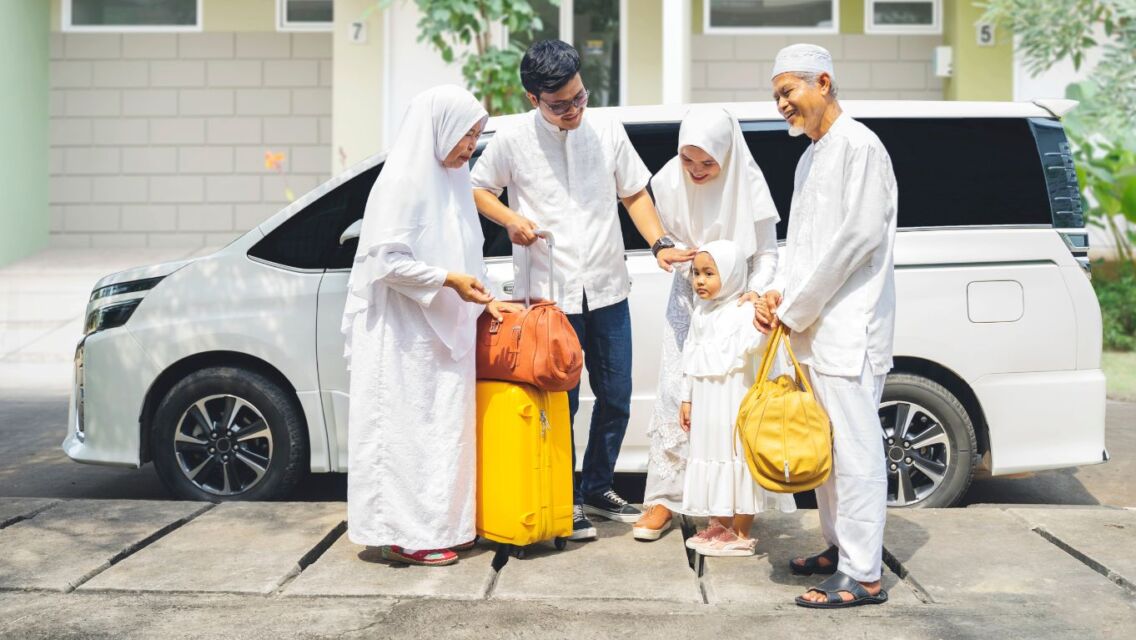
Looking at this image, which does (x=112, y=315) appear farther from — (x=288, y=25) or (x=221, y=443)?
(x=288, y=25)

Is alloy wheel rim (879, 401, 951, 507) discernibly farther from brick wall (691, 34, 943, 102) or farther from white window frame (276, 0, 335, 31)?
white window frame (276, 0, 335, 31)

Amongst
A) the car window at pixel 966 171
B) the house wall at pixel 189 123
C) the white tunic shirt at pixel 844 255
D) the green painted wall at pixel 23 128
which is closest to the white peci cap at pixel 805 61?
the white tunic shirt at pixel 844 255

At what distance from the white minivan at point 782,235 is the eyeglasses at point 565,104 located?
948 millimetres

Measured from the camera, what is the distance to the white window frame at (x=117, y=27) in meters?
14.2

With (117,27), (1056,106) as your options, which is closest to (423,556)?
(1056,106)

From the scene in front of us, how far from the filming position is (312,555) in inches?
195

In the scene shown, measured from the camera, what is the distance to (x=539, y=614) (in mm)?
4285

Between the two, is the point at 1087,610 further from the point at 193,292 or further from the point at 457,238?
the point at 193,292

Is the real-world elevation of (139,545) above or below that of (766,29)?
below

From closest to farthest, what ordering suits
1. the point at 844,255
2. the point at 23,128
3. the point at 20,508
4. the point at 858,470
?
the point at 844,255 → the point at 858,470 → the point at 20,508 → the point at 23,128

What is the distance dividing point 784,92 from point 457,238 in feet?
4.19

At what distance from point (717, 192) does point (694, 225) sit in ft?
0.50

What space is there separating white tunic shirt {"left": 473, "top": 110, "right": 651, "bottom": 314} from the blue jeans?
0.09 m

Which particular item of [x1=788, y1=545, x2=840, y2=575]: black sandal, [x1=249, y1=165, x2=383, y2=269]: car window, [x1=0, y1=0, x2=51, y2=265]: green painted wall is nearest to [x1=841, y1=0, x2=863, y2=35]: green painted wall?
[x1=0, y1=0, x2=51, y2=265]: green painted wall
